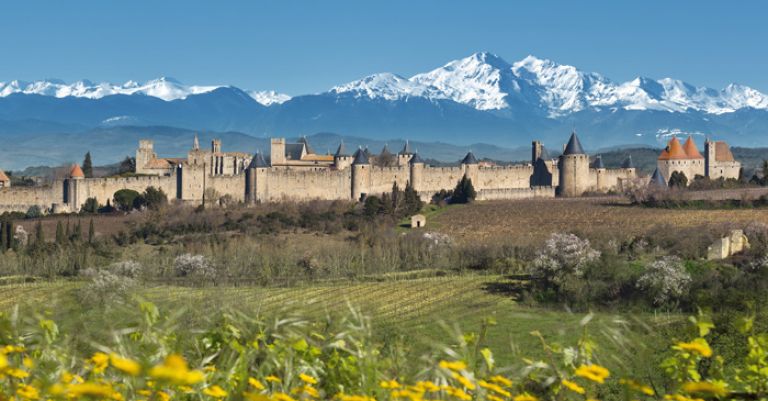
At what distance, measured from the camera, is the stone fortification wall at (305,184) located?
52.6m

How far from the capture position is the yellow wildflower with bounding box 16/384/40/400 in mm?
4723

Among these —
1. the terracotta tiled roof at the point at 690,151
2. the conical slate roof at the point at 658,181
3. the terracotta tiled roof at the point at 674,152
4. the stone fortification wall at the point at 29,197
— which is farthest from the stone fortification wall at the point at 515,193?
the stone fortification wall at the point at 29,197

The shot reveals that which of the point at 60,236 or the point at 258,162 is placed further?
the point at 258,162

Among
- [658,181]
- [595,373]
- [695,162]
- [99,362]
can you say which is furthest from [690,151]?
[99,362]

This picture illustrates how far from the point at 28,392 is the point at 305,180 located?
4870 centimetres

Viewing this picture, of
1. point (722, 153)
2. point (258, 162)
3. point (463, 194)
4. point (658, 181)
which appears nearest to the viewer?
point (463, 194)

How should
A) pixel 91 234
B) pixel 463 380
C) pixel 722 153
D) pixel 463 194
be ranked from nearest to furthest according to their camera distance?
pixel 463 380, pixel 91 234, pixel 463 194, pixel 722 153

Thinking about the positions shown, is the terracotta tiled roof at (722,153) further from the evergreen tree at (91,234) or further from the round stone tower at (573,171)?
the evergreen tree at (91,234)

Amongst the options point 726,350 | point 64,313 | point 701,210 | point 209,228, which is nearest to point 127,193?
point 209,228

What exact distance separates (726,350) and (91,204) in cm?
3936

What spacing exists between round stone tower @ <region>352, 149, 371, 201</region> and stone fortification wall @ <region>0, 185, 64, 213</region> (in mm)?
13355

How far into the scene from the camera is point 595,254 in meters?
31.6

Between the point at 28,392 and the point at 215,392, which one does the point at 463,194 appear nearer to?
the point at 215,392

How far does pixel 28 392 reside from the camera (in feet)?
15.6
